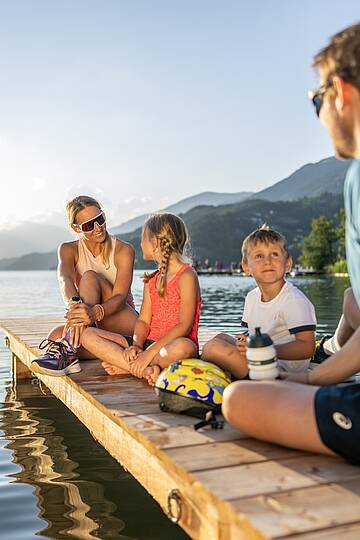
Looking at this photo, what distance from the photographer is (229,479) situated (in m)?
2.62

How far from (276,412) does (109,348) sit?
2.66m

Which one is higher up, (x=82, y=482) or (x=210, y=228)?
(x=210, y=228)

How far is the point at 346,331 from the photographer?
5.27 m

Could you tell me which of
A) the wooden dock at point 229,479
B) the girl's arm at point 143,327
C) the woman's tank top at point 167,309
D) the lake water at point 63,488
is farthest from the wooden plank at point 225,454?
the girl's arm at point 143,327

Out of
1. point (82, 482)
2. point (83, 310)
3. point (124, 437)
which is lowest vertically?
point (82, 482)

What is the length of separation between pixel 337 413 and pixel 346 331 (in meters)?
2.68

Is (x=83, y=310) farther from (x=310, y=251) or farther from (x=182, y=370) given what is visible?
(x=310, y=251)

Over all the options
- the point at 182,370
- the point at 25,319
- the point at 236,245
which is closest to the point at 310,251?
the point at 236,245

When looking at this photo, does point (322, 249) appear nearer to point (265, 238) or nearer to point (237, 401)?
point (265, 238)

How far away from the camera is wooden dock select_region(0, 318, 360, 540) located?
2.21 meters

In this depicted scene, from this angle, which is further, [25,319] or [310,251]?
[310,251]

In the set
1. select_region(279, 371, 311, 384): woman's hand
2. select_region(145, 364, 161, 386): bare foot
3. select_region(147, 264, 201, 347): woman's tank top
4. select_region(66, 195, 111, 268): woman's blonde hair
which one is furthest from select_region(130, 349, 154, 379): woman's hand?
select_region(279, 371, 311, 384): woman's hand

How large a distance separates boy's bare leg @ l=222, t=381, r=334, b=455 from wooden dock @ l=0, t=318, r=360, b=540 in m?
0.07

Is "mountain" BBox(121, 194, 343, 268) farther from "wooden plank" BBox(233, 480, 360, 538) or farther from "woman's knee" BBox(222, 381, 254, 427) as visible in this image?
"wooden plank" BBox(233, 480, 360, 538)
